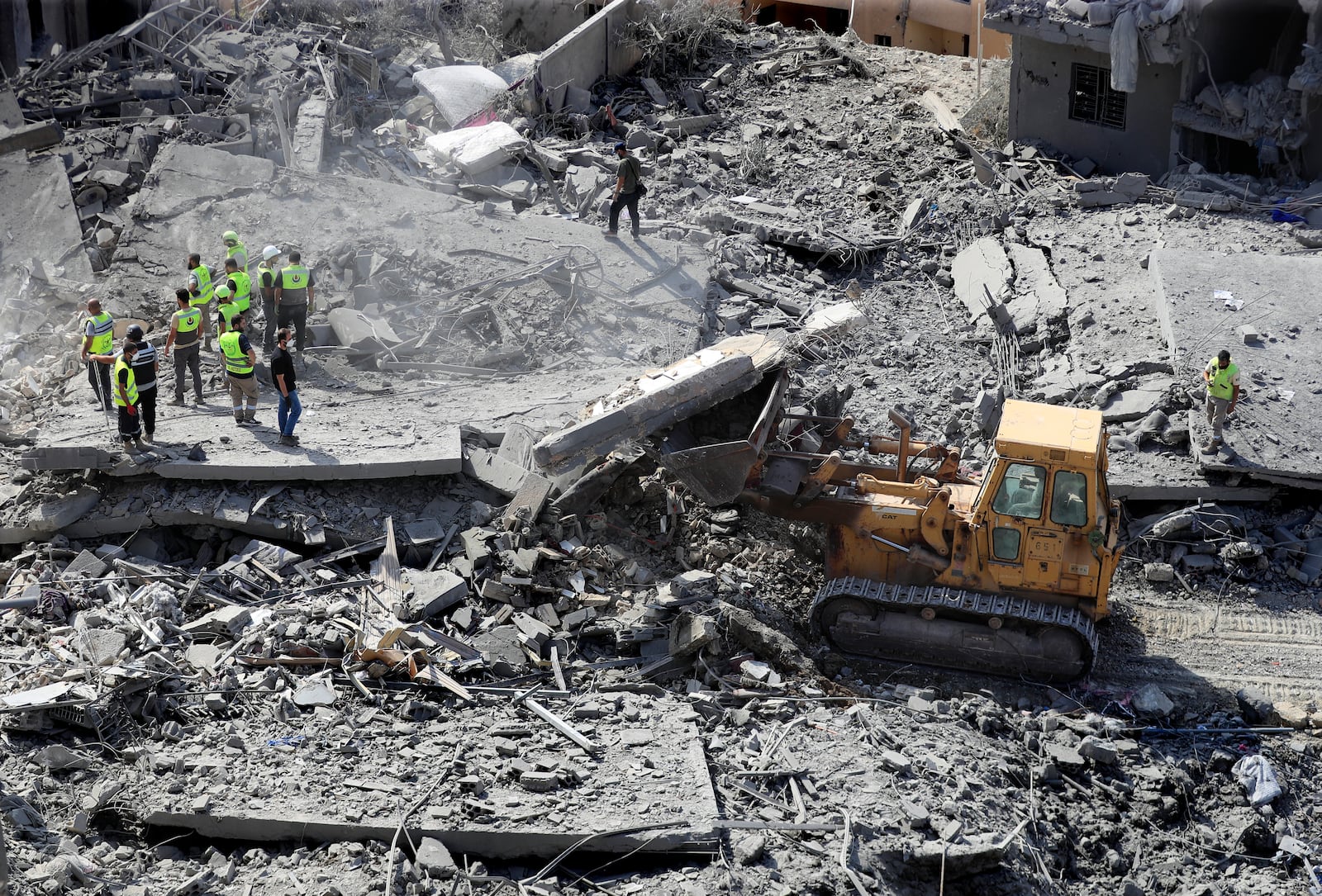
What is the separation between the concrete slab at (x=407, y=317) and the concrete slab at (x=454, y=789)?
3.21 m

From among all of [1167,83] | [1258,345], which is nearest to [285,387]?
[1258,345]

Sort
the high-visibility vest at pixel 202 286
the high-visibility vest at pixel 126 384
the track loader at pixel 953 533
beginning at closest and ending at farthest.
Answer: the track loader at pixel 953 533 → the high-visibility vest at pixel 126 384 → the high-visibility vest at pixel 202 286

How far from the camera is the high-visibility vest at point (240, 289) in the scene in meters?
12.9

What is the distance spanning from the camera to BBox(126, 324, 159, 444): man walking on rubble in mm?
10898

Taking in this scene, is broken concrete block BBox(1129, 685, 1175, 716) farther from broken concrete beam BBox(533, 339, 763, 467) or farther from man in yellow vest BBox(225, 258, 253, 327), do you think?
man in yellow vest BBox(225, 258, 253, 327)

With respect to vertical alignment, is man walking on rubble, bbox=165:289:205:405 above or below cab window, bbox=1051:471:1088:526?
above

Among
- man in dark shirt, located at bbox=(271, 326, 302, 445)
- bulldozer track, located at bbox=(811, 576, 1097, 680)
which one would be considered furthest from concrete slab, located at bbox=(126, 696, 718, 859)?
man in dark shirt, located at bbox=(271, 326, 302, 445)

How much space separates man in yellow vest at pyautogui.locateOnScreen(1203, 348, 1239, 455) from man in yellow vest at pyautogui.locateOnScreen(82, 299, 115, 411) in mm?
10355

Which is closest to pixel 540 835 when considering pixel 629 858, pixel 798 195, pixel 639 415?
pixel 629 858

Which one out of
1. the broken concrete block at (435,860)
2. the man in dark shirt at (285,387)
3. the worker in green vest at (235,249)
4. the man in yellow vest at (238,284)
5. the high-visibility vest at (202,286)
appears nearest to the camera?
the broken concrete block at (435,860)

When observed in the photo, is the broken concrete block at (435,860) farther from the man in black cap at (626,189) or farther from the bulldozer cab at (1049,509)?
the man in black cap at (626,189)

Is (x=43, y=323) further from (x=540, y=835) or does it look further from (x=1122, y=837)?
(x=1122, y=837)

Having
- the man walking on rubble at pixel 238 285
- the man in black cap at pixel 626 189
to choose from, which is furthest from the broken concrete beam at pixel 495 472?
the man in black cap at pixel 626 189

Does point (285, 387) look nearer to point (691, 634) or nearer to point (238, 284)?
point (238, 284)
